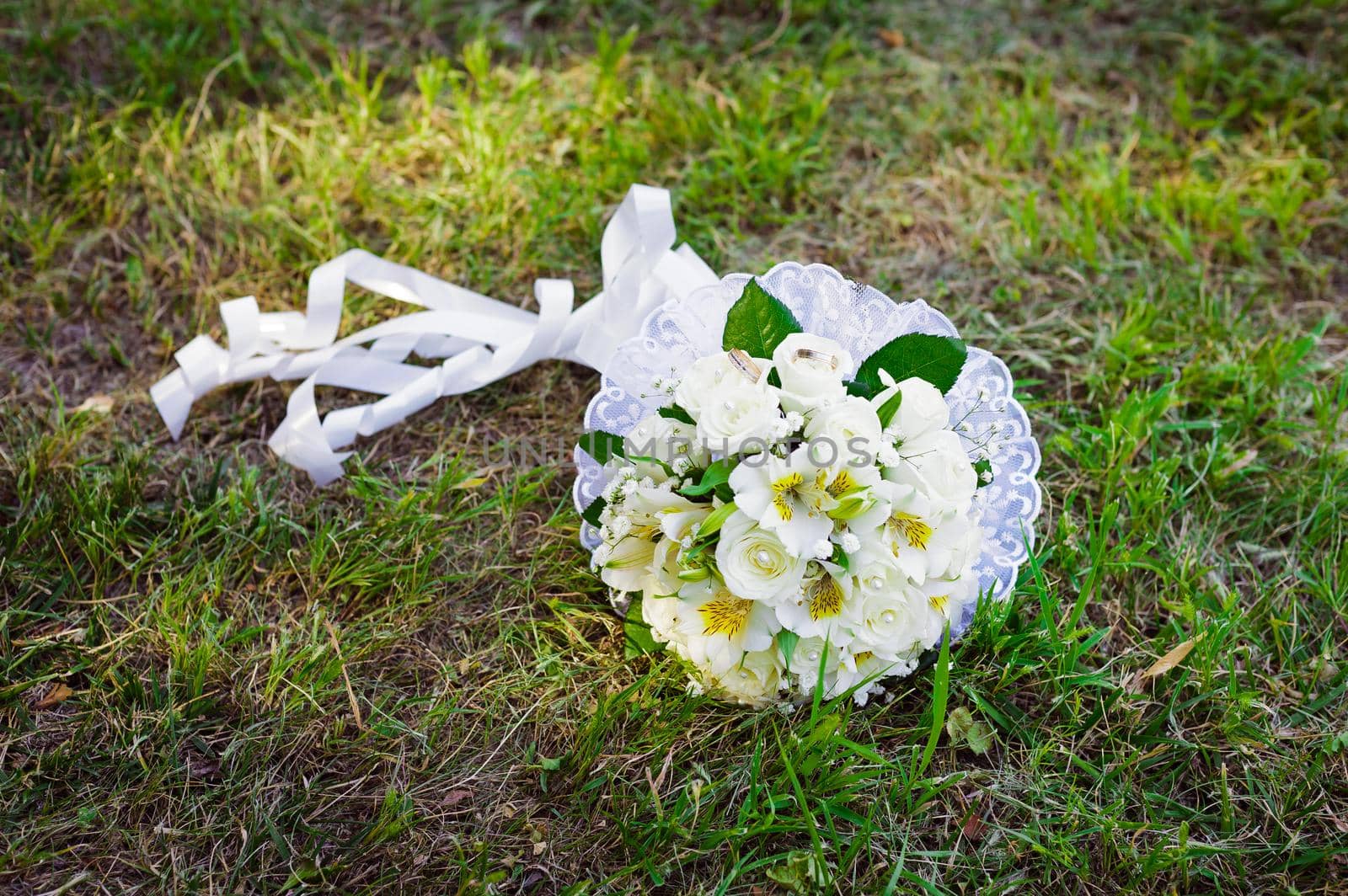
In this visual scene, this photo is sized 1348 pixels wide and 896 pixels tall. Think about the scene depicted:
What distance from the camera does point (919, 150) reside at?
9.36 feet

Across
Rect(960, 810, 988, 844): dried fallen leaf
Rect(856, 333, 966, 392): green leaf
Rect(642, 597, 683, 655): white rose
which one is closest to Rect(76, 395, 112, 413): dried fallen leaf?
Rect(642, 597, 683, 655): white rose

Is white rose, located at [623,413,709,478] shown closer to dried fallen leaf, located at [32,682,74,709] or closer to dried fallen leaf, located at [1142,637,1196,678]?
dried fallen leaf, located at [1142,637,1196,678]

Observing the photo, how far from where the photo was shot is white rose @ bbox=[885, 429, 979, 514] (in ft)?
5.19

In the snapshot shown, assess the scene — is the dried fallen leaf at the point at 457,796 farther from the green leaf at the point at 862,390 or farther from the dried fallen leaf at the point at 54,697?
the green leaf at the point at 862,390

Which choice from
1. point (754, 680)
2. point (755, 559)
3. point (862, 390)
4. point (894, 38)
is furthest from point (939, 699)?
Answer: point (894, 38)

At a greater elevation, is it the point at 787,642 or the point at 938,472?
the point at 938,472

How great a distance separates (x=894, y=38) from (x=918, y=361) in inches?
72.1

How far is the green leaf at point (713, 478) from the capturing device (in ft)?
5.08

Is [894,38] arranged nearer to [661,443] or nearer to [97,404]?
[661,443]

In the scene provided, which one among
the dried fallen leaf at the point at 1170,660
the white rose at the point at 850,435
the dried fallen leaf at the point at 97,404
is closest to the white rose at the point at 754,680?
the white rose at the point at 850,435

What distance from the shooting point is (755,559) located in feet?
5.03

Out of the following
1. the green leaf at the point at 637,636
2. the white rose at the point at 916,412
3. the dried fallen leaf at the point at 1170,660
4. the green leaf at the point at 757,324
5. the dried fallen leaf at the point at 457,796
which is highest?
the green leaf at the point at 757,324

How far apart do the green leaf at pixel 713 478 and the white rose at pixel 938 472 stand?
251 millimetres

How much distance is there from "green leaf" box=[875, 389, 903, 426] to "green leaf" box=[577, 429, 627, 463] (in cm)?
43
